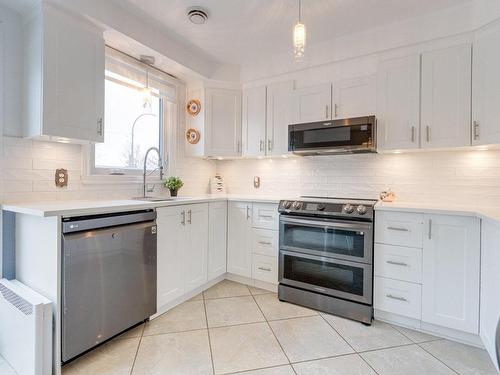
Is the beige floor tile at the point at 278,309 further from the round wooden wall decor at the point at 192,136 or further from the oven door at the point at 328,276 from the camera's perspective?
the round wooden wall decor at the point at 192,136

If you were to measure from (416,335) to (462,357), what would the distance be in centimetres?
30

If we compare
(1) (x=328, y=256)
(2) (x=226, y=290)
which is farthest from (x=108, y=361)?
(1) (x=328, y=256)

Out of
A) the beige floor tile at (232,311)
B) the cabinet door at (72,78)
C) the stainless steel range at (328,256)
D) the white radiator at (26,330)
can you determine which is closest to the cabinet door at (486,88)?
the stainless steel range at (328,256)

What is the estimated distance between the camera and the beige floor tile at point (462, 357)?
1.65m

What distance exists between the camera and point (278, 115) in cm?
306

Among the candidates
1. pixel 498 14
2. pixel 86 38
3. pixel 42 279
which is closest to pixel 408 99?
pixel 498 14

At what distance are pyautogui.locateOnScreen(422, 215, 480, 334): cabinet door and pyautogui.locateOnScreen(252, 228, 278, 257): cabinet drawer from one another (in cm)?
127

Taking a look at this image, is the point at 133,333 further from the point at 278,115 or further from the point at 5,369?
the point at 278,115

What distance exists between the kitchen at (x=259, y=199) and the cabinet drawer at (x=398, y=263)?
0.04 feet

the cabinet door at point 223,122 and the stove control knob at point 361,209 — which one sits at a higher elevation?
the cabinet door at point 223,122

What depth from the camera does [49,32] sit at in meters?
1.83

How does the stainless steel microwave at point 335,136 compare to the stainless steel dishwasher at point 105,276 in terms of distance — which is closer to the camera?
the stainless steel dishwasher at point 105,276

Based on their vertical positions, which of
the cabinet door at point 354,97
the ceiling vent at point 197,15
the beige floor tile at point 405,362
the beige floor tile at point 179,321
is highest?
the ceiling vent at point 197,15

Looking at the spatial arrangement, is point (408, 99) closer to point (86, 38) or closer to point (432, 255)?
point (432, 255)
